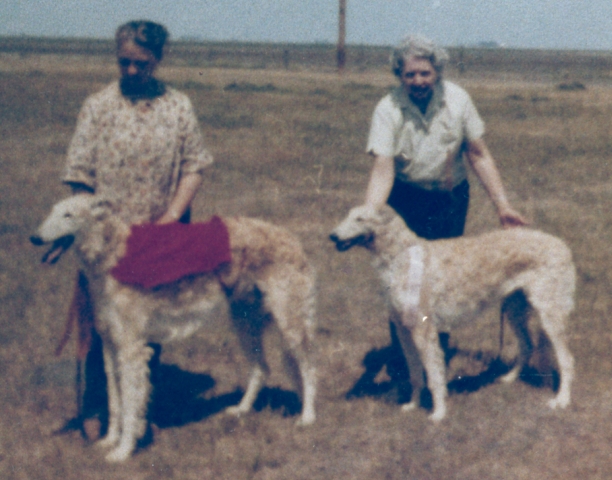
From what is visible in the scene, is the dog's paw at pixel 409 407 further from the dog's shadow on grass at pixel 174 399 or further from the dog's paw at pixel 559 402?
the dog's paw at pixel 559 402

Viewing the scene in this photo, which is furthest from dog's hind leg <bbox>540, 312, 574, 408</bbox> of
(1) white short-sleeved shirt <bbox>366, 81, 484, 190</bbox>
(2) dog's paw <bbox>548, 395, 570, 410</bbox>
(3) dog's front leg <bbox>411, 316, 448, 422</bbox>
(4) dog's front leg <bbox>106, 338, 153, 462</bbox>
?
(4) dog's front leg <bbox>106, 338, 153, 462</bbox>

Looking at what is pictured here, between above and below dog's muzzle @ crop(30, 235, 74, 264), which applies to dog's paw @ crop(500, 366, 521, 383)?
below

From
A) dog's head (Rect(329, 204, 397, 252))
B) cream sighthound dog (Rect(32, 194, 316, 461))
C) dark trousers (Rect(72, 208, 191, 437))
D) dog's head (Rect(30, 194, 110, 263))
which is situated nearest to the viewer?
dog's head (Rect(30, 194, 110, 263))

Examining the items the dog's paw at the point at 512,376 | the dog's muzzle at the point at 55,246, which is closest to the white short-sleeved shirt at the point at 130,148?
the dog's muzzle at the point at 55,246

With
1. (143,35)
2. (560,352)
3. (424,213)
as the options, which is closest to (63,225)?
(143,35)

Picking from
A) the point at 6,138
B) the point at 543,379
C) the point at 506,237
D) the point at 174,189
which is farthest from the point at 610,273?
the point at 6,138

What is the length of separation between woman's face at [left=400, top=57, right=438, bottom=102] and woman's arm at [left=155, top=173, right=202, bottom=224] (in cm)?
139

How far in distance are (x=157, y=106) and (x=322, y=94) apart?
75.6 feet

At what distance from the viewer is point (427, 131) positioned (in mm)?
4629

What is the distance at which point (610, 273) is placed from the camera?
25.3ft

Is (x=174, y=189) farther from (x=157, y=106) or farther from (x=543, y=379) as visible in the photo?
(x=543, y=379)

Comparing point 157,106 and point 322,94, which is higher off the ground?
point 157,106

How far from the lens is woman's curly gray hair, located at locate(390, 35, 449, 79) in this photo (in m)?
4.39

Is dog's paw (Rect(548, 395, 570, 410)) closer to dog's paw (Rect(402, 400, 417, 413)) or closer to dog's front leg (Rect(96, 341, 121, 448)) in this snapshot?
dog's paw (Rect(402, 400, 417, 413))
